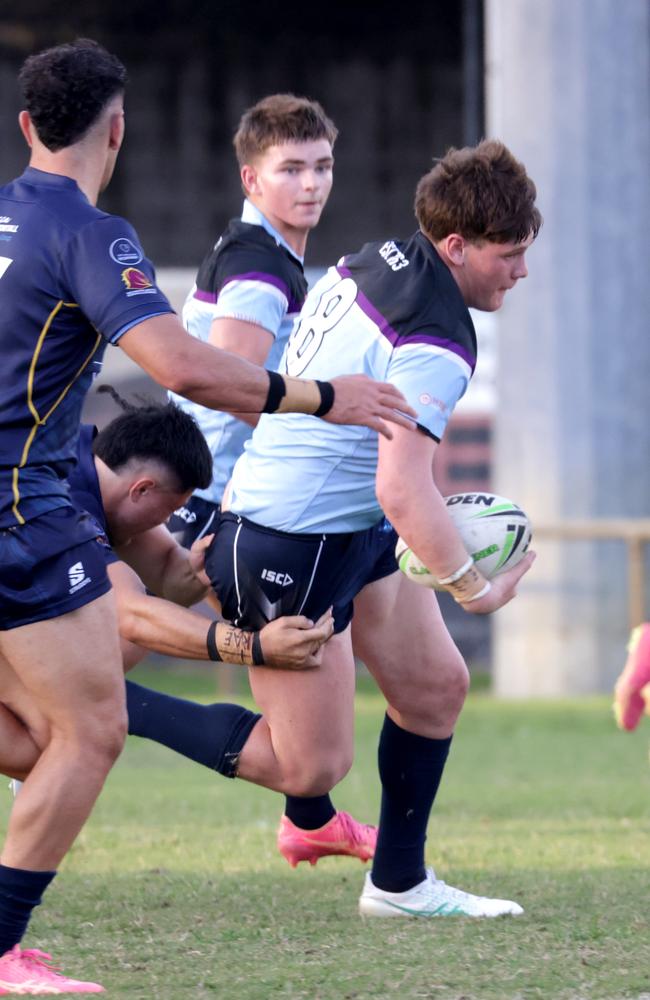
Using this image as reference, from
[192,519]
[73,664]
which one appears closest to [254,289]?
[192,519]

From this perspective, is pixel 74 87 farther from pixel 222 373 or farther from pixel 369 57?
pixel 369 57

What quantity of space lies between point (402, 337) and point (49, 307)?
100 centimetres

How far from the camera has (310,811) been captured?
5.02 metres

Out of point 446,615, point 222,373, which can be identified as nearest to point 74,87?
point 222,373

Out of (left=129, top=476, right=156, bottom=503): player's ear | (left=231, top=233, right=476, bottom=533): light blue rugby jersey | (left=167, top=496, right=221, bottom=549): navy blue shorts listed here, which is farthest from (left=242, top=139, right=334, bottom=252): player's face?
(left=129, top=476, right=156, bottom=503): player's ear

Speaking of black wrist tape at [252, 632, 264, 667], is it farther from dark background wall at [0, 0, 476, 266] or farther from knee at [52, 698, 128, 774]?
dark background wall at [0, 0, 476, 266]

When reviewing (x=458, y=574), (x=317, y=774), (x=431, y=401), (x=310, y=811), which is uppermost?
(x=431, y=401)

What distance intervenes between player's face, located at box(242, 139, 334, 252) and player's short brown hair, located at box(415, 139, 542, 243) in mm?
1296

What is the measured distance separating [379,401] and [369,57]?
16678 millimetres

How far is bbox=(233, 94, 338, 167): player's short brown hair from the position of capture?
5.69 meters

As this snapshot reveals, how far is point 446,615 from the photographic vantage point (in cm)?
1664

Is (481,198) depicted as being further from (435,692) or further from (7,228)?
(435,692)

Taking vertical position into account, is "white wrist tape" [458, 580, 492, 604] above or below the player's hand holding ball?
below

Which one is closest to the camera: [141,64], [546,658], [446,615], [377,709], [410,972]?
[410,972]
